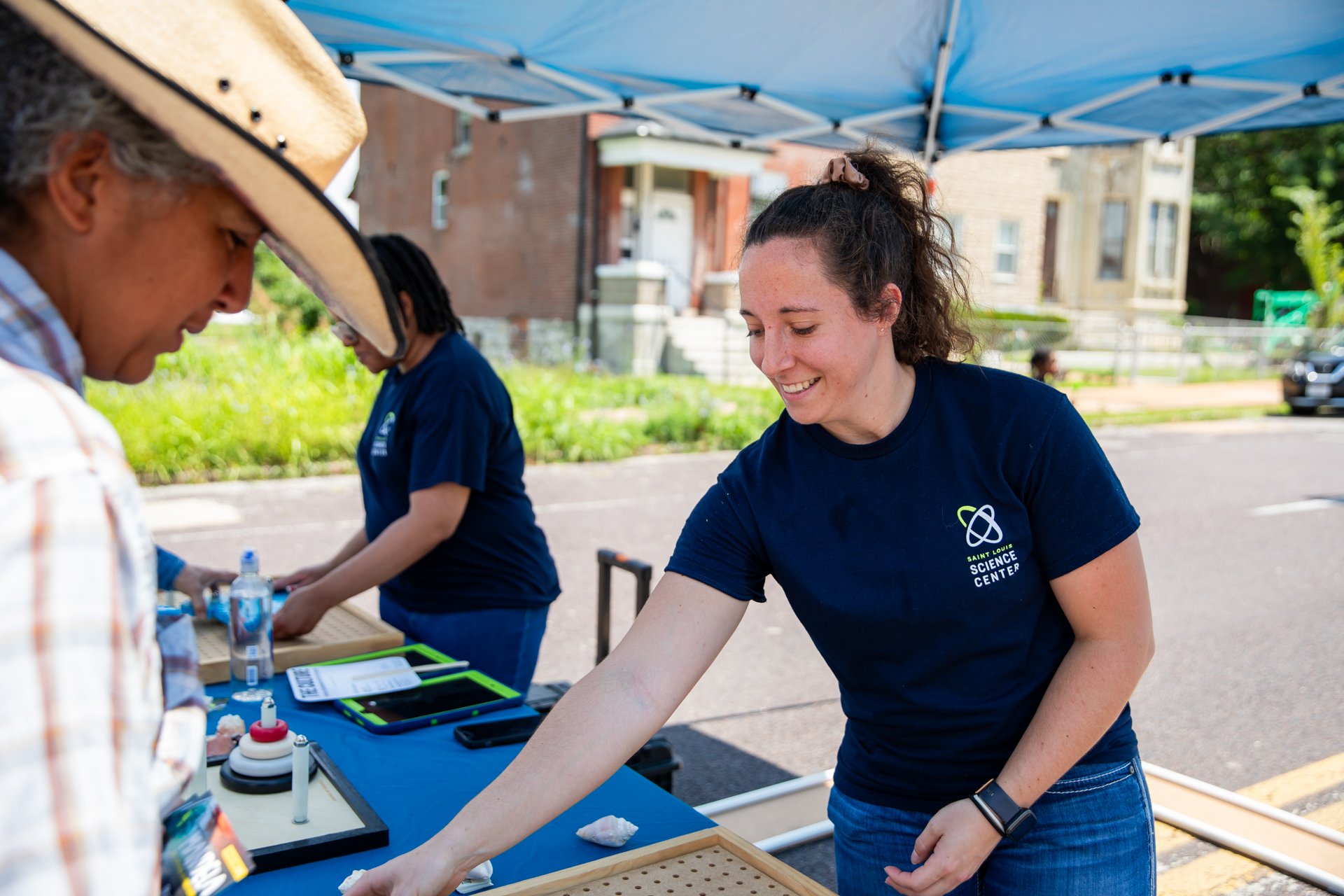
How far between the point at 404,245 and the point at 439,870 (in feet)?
6.72

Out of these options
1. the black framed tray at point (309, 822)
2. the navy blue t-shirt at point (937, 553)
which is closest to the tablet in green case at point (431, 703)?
the black framed tray at point (309, 822)

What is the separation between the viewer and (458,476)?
9.37 feet

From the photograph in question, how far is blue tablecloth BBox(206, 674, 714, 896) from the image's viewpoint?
176cm

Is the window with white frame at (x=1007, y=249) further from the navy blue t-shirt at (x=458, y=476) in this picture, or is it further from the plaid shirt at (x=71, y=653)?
the plaid shirt at (x=71, y=653)

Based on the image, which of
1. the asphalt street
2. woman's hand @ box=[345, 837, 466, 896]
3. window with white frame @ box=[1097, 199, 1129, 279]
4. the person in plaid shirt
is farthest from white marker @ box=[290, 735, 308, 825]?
window with white frame @ box=[1097, 199, 1129, 279]

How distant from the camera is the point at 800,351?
6.14 ft

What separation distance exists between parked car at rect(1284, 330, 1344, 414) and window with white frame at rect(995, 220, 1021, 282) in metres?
8.56

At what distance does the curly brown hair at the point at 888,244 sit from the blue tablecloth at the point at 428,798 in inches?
38.7

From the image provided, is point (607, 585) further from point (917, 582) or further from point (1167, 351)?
point (1167, 351)

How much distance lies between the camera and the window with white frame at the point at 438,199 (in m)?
26.2

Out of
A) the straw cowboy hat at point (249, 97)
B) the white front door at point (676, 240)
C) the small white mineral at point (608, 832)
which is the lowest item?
the small white mineral at point (608, 832)

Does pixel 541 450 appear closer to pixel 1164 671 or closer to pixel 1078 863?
pixel 1164 671

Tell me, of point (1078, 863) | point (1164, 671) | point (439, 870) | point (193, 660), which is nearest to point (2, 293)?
point (193, 660)

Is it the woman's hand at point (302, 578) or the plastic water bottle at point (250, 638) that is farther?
the woman's hand at point (302, 578)
